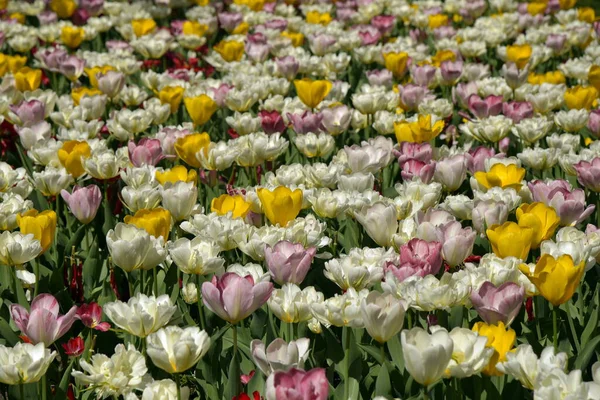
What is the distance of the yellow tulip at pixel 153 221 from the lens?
9.16 feet

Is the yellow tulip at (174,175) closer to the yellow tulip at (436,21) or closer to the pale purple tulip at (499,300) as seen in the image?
the pale purple tulip at (499,300)

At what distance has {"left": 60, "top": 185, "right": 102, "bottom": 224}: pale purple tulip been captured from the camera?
3148mm

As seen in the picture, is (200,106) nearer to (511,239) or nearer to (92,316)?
(92,316)

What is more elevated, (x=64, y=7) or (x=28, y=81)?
(x=28, y=81)

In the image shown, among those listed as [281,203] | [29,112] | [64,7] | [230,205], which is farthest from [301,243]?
[64,7]

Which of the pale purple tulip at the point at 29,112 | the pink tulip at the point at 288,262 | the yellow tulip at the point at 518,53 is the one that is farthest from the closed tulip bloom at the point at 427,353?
the yellow tulip at the point at 518,53

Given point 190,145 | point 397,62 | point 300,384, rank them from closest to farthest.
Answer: point 300,384, point 190,145, point 397,62

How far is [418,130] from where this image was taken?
395cm

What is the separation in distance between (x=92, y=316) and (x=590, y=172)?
72.6 inches

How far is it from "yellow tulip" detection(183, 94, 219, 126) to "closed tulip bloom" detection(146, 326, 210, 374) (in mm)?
2251

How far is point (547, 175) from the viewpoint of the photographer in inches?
156

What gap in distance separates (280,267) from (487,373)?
68 cm

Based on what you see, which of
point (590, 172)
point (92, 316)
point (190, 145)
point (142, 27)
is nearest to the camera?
point (92, 316)

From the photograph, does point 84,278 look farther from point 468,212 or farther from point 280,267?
point 468,212
